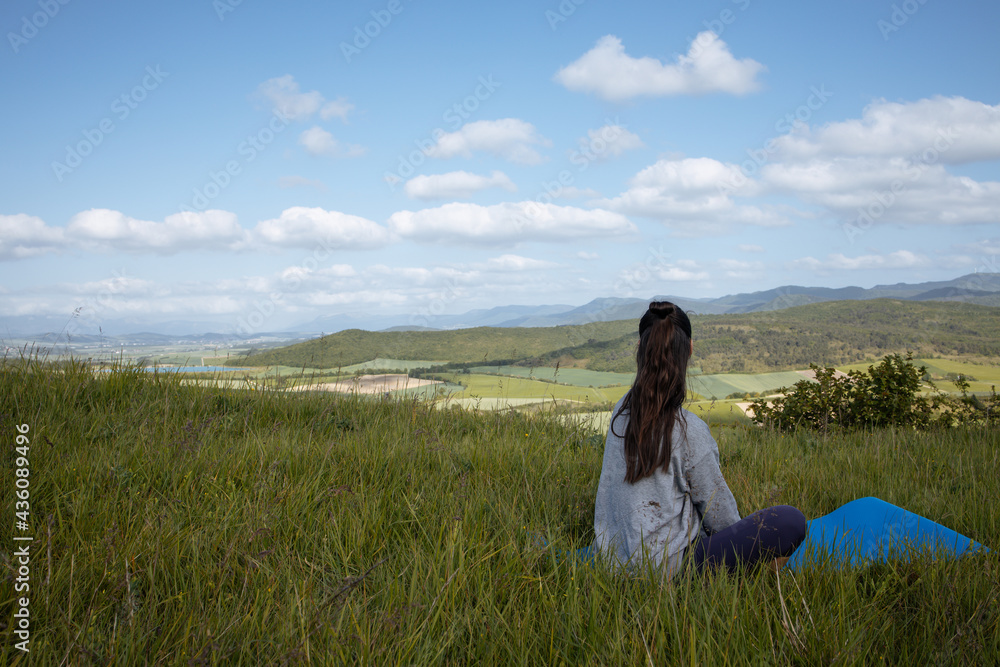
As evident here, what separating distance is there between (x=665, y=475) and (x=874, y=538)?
1669 millimetres

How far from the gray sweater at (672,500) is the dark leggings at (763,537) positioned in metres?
0.18

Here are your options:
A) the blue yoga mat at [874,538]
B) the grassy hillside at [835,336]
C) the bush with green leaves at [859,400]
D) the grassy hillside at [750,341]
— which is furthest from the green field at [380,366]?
the grassy hillside at [835,336]

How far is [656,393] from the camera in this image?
2822 millimetres

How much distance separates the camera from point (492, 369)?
6.91 metres

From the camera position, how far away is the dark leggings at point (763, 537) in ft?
8.47

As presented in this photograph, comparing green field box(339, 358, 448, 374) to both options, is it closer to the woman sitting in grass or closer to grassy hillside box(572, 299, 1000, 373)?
the woman sitting in grass

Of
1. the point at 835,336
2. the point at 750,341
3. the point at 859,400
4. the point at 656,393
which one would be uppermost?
the point at 656,393

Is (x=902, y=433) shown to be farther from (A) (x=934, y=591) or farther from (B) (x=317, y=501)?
(B) (x=317, y=501)

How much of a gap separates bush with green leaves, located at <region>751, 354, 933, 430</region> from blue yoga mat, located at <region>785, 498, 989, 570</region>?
192 inches

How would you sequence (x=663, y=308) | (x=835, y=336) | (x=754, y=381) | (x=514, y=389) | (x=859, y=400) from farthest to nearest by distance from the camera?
1. (x=835, y=336)
2. (x=754, y=381)
3. (x=859, y=400)
4. (x=514, y=389)
5. (x=663, y=308)

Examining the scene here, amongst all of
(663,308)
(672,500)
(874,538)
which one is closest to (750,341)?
(874,538)

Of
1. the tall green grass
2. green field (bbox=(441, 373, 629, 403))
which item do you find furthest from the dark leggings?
green field (bbox=(441, 373, 629, 403))

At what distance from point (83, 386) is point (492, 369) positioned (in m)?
4.38

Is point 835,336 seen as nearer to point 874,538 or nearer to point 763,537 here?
point 874,538
